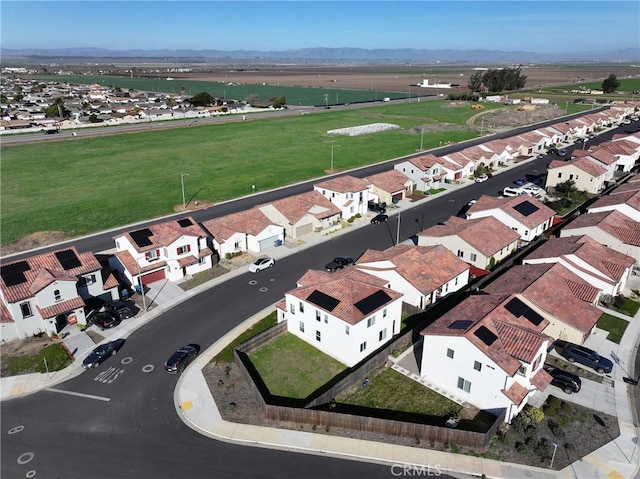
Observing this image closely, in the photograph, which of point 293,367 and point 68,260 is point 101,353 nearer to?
point 68,260

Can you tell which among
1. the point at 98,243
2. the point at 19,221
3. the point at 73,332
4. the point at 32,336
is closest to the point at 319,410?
the point at 73,332

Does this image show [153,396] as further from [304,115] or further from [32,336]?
[304,115]

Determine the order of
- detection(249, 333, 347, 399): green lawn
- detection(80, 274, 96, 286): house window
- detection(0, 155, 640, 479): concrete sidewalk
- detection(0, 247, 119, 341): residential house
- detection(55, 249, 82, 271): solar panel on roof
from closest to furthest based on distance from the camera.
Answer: detection(0, 155, 640, 479): concrete sidewalk < detection(249, 333, 347, 399): green lawn < detection(0, 247, 119, 341): residential house < detection(55, 249, 82, 271): solar panel on roof < detection(80, 274, 96, 286): house window

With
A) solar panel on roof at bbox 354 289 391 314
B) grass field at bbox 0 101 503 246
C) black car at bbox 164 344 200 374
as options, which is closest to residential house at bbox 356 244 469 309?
solar panel on roof at bbox 354 289 391 314

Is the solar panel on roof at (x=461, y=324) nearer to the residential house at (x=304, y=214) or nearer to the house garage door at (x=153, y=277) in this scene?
the residential house at (x=304, y=214)

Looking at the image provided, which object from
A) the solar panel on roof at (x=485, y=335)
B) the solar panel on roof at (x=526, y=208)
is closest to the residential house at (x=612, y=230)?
the solar panel on roof at (x=526, y=208)

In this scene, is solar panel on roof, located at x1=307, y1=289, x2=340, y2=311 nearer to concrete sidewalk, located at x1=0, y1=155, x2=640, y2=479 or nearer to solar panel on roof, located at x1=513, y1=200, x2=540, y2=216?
concrete sidewalk, located at x1=0, y1=155, x2=640, y2=479
